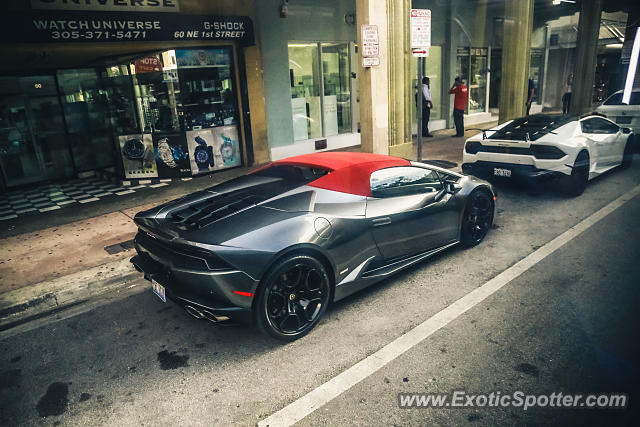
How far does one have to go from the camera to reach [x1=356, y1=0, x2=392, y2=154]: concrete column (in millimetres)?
9016

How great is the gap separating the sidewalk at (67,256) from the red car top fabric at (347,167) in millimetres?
2487

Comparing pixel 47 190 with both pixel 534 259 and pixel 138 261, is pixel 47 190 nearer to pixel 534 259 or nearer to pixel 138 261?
pixel 138 261

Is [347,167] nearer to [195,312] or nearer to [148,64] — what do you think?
[195,312]

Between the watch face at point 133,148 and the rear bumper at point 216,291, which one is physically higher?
the watch face at point 133,148

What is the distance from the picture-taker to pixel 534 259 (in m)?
5.13

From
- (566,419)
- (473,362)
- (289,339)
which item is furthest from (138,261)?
(566,419)

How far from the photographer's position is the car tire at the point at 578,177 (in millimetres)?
7273

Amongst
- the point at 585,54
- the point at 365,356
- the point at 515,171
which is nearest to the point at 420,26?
the point at 515,171

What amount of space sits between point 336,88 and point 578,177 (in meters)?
7.48

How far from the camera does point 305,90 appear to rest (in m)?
12.2

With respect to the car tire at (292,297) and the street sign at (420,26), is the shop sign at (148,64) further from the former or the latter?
the car tire at (292,297)

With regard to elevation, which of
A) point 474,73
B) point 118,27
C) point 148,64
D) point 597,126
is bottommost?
point 597,126

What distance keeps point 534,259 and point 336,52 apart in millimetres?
9510

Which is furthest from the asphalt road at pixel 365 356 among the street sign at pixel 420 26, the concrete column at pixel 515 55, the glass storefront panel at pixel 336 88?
the concrete column at pixel 515 55
